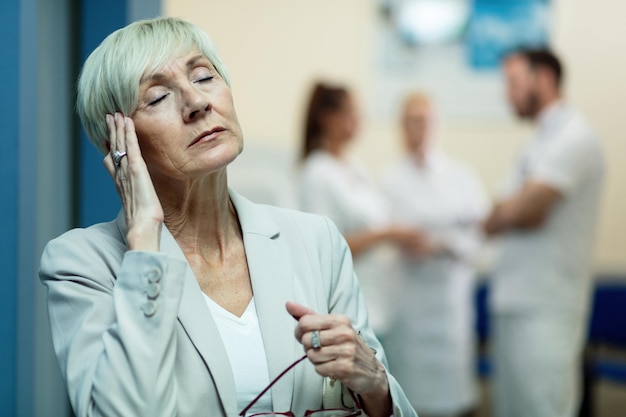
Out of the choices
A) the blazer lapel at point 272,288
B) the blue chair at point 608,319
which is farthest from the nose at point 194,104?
the blue chair at point 608,319

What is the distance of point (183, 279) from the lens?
4.03 feet

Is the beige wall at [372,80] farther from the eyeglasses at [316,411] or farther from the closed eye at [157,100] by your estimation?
the eyeglasses at [316,411]

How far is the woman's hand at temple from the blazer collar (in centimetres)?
13

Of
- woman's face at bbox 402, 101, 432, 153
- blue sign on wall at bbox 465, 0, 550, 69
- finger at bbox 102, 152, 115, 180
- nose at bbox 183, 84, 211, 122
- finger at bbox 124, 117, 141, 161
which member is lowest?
woman's face at bbox 402, 101, 432, 153

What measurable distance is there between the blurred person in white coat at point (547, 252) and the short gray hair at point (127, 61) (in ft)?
7.06

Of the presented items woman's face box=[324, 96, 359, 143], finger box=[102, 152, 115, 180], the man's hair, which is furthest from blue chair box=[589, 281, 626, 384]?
finger box=[102, 152, 115, 180]

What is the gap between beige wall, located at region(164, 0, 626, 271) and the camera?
4508 mm

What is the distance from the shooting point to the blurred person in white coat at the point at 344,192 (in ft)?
11.7

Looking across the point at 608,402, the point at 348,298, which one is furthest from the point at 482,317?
the point at 348,298

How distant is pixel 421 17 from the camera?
5094 mm

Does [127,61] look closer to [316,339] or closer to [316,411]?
[316,339]

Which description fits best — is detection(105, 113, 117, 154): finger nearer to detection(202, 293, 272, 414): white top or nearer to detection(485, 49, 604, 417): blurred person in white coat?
detection(202, 293, 272, 414): white top

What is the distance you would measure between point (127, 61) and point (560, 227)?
2.38 meters

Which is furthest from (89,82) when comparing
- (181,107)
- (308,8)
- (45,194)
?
(308,8)
